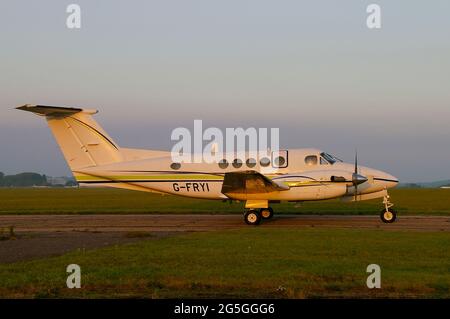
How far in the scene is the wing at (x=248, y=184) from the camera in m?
20.6

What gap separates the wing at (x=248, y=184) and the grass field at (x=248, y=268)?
4.26 meters

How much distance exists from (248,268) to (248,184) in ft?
33.4

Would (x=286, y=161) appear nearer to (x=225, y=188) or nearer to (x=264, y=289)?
(x=225, y=188)

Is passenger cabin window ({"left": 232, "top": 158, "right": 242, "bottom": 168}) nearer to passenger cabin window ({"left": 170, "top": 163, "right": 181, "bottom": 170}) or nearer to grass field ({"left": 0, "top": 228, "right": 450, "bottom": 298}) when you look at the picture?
passenger cabin window ({"left": 170, "top": 163, "right": 181, "bottom": 170})

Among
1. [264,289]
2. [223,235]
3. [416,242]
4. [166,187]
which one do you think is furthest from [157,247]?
[166,187]

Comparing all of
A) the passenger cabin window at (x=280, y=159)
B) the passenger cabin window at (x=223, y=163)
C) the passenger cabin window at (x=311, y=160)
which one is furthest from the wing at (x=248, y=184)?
the passenger cabin window at (x=311, y=160)

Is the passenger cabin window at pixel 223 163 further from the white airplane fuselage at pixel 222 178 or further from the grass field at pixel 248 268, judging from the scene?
the grass field at pixel 248 268

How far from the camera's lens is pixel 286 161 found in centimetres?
2245

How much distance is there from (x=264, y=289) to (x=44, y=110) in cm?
1614

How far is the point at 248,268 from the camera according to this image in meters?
11.2

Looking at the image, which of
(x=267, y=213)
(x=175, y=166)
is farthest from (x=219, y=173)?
(x=267, y=213)

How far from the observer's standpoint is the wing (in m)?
20.6

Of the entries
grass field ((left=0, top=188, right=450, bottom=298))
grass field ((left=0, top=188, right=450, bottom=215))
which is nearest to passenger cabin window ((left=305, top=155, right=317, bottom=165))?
grass field ((left=0, top=188, right=450, bottom=215))

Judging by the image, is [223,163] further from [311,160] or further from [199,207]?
[199,207]
